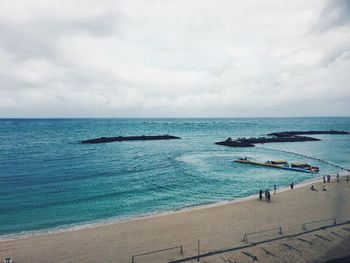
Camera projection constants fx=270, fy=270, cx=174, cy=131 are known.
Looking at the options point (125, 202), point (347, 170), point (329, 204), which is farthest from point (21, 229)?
point (347, 170)

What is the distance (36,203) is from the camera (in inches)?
1049

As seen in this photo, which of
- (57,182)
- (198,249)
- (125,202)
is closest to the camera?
(198,249)

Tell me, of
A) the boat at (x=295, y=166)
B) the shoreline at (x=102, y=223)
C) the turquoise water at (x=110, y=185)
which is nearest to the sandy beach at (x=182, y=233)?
the shoreline at (x=102, y=223)

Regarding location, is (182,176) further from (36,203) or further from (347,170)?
(347,170)

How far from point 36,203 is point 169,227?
14597 millimetres

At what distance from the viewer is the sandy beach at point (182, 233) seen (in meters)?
16.3

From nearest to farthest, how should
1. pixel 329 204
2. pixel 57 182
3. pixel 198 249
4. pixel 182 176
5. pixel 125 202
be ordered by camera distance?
pixel 198 249 → pixel 329 204 → pixel 125 202 → pixel 57 182 → pixel 182 176

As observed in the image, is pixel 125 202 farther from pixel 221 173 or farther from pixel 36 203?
pixel 221 173

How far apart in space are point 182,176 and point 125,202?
1332 centimetres


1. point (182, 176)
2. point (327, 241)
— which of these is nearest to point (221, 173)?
point (182, 176)

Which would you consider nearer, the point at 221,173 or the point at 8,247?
the point at 8,247

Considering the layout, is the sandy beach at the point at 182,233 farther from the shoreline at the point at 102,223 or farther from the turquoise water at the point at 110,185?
the turquoise water at the point at 110,185

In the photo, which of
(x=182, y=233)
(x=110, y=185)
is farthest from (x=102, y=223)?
(x=110, y=185)

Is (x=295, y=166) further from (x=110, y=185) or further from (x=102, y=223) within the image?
(x=102, y=223)
